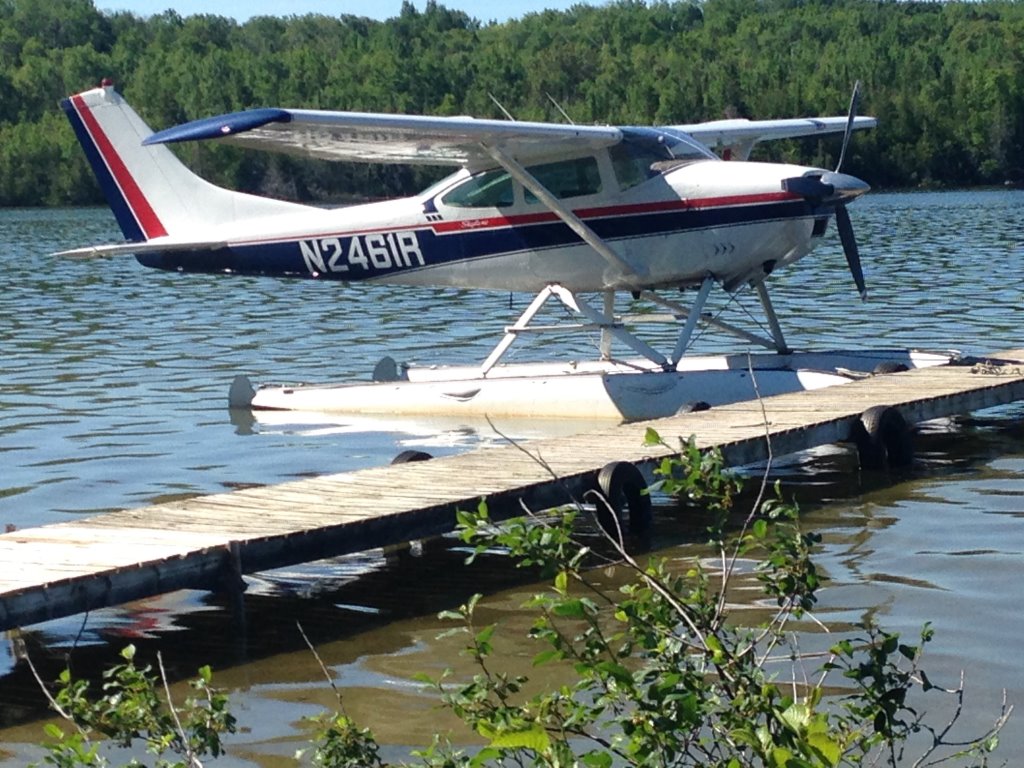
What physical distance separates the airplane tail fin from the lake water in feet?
4.36

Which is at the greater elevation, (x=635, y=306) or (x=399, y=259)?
(x=399, y=259)

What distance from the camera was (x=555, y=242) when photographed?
38.9 feet

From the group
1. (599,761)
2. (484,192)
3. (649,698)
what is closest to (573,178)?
(484,192)

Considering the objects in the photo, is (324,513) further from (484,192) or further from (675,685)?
(484,192)

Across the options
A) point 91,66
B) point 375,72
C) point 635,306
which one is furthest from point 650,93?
point 635,306

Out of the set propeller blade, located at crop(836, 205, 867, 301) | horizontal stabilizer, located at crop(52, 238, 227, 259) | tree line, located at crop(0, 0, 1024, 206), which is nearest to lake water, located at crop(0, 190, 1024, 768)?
horizontal stabilizer, located at crop(52, 238, 227, 259)

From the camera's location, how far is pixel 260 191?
7631 centimetres

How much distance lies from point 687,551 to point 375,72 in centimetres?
9241

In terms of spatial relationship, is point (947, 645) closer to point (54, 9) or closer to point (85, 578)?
point (85, 578)

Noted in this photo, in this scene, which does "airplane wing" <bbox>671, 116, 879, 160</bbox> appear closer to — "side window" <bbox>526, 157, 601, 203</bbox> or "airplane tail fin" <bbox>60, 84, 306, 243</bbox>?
"side window" <bbox>526, 157, 601, 203</bbox>

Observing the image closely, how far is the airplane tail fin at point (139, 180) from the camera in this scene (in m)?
13.4

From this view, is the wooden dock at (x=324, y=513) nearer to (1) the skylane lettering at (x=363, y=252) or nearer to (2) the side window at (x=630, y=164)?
(2) the side window at (x=630, y=164)

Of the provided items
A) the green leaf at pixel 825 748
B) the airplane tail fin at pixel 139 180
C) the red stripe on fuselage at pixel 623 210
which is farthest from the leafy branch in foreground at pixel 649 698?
the airplane tail fin at pixel 139 180

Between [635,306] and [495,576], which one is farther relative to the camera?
[635,306]
